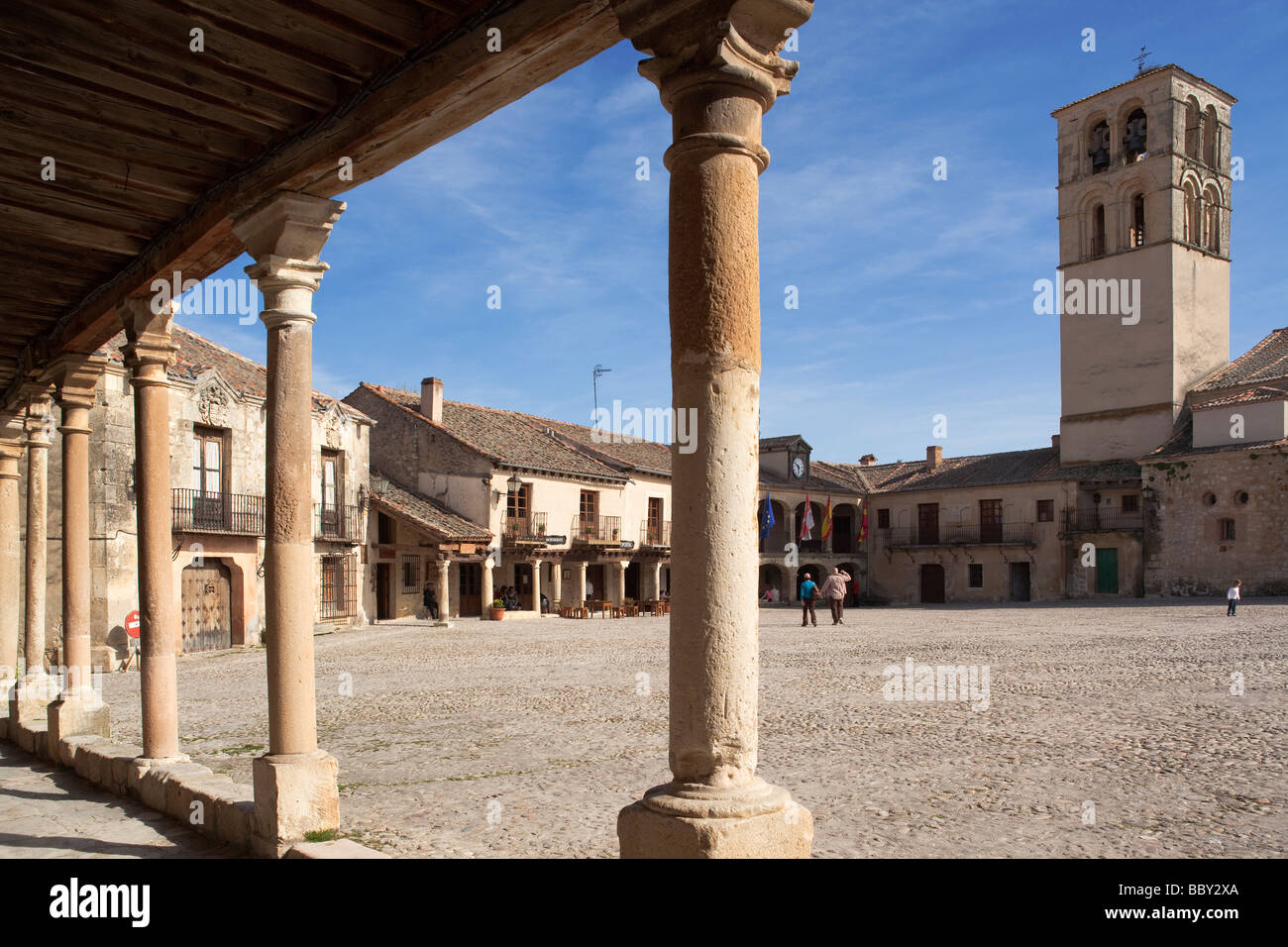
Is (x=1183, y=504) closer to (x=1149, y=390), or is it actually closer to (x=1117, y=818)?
(x=1149, y=390)

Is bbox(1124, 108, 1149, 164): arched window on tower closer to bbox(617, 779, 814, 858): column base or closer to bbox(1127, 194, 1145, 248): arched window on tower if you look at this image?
bbox(1127, 194, 1145, 248): arched window on tower

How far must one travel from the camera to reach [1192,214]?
116 feet

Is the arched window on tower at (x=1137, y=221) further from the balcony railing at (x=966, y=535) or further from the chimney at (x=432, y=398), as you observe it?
the chimney at (x=432, y=398)

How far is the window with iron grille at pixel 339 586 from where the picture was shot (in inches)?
981

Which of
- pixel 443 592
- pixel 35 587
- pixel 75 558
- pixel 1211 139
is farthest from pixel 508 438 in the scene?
pixel 1211 139

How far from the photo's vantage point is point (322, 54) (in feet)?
13.6

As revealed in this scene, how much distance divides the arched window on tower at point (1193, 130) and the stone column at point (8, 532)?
37.3 metres

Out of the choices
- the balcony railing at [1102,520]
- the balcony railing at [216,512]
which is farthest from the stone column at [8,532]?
the balcony railing at [1102,520]

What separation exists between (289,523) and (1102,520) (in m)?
34.1

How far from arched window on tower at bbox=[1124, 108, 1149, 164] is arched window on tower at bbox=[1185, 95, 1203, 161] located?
1475 mm

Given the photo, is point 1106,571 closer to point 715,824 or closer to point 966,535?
point 966,535

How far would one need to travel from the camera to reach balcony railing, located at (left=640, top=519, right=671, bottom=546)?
3566 cm
